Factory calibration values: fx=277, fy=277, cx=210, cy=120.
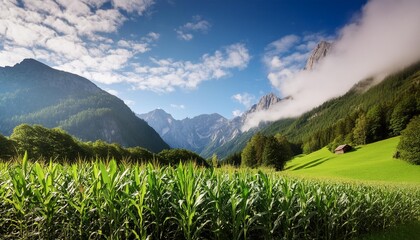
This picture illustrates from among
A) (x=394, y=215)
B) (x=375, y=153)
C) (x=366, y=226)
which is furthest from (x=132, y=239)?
(x=375, y=153)

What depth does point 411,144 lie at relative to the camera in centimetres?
6244

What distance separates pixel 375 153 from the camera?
273 feet

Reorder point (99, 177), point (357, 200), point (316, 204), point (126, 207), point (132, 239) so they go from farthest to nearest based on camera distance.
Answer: point (357, 200) < point (316, 204) < point (132, 239) < point (99, 177) < point (126, 207)

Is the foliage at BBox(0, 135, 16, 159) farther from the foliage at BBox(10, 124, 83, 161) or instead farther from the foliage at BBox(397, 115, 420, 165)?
the foliage at BBox(397, 115, 420, 165)

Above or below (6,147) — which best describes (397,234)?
below

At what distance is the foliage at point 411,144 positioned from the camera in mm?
61000

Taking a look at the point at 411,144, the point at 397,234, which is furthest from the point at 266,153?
the point at 397,234

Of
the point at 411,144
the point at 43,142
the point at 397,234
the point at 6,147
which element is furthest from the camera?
the point at 411,144

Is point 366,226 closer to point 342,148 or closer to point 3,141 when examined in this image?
point 3,141

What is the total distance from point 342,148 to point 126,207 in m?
109

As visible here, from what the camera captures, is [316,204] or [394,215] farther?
[394,215]

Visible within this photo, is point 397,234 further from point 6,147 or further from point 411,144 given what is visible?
point 411,144

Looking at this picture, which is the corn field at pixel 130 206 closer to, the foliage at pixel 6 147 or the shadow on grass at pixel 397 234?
the shadow on grass at pixel 397 234

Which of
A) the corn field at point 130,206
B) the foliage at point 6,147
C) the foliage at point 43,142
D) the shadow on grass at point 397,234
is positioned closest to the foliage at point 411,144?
the shadow on grass at point 397,234
